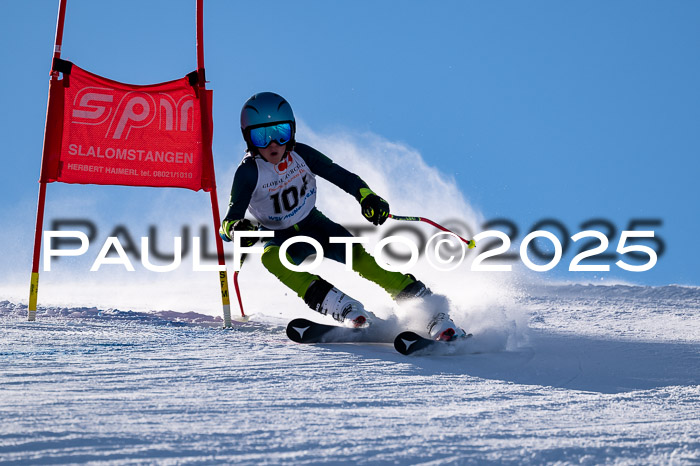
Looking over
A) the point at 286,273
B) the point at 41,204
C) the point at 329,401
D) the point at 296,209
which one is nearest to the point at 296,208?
the point at 296,209

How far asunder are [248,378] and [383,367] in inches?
26.4

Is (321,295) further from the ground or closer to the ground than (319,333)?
further from the ground

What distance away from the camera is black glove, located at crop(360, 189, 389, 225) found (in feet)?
13.2

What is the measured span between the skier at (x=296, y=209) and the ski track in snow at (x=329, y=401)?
0.29 meters

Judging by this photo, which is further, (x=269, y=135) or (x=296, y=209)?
(x=296, y=209)

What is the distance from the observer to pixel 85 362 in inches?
116

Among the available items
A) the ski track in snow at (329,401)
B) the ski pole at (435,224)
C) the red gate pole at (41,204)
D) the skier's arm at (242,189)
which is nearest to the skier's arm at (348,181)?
the ski pole at (435,224)

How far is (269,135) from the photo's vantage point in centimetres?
400

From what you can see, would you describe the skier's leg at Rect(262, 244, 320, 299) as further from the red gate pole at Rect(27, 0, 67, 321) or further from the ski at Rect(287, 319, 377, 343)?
the red gate pole at Rect(27, 0, 67, 321)

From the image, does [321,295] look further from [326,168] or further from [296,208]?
[326,168]

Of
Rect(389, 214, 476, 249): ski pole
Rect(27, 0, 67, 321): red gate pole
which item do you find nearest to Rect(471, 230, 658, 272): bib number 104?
Rect(389, 214, 476, 249): ski pole

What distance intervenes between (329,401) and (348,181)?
7.28ft

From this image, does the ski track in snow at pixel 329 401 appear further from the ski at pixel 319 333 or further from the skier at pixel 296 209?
the skier at pixel 296 209

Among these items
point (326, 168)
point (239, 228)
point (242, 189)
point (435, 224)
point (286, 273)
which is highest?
point (326, 168)
